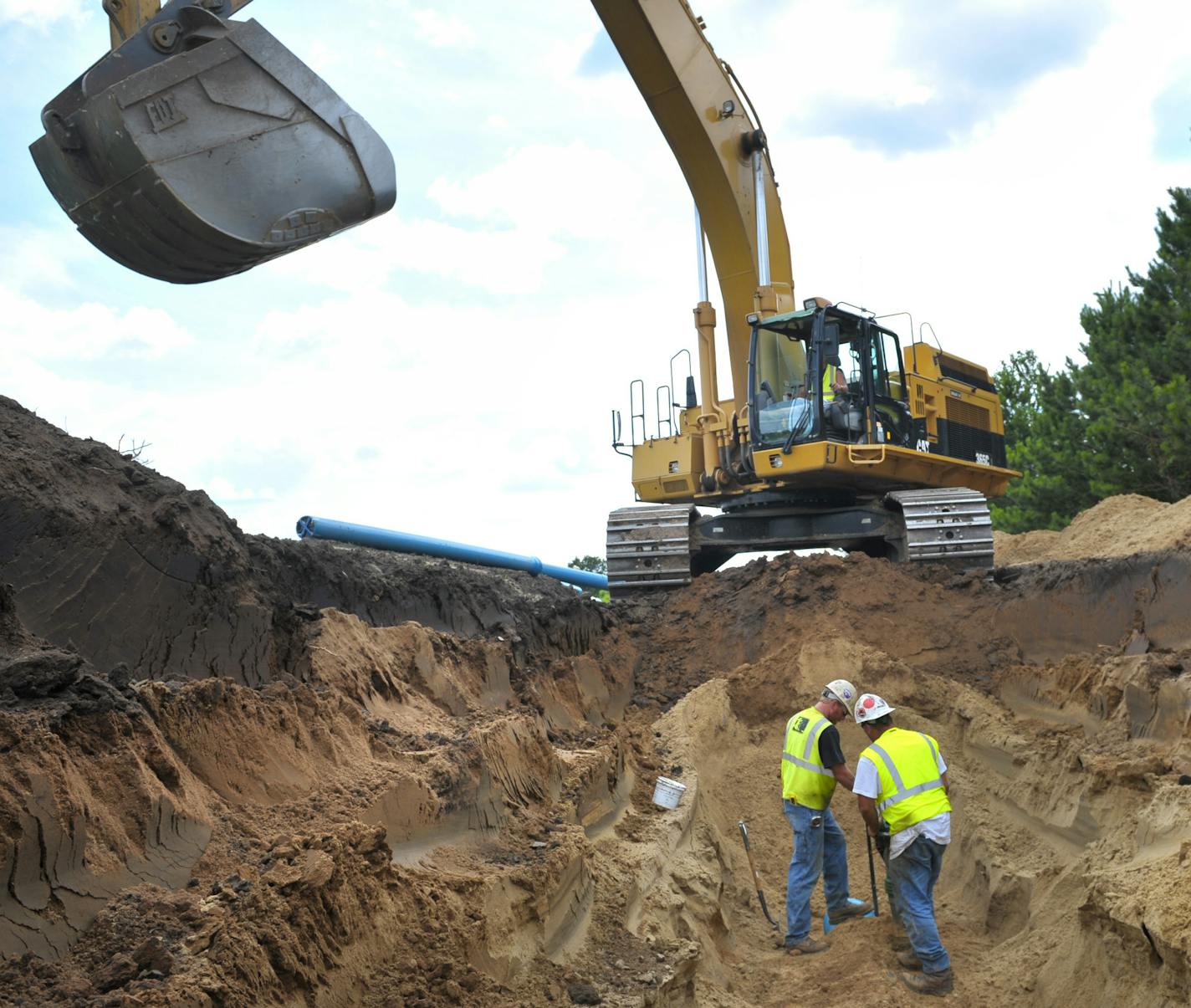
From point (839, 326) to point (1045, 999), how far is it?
7342 millimetres

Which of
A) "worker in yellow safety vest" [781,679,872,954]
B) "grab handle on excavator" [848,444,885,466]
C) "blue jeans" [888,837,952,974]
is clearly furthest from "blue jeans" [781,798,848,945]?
"grab handle on excavator" [848,444,885,466]

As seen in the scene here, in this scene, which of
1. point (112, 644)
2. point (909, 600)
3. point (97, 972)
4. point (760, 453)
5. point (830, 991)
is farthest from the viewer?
point (760, 453)

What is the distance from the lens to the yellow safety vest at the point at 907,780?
6.41 m

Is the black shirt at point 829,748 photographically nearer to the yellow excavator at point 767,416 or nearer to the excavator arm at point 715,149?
the yellow excavator at point 767,416

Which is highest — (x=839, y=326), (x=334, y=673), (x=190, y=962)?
(x=839, y=326)

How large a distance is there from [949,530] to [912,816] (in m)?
5.85

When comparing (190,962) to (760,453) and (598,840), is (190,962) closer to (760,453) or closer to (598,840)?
(598,840)

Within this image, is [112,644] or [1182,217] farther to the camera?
[1182,217]

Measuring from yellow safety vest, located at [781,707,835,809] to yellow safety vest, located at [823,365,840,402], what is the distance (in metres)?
4.99

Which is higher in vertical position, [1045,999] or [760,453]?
[760,453]

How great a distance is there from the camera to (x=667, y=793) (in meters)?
7.70

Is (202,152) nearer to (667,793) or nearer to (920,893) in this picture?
(667,793)

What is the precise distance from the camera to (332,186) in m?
5.62

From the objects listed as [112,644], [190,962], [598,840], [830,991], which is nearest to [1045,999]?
[830,991]
